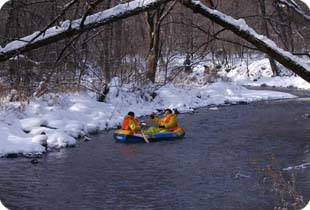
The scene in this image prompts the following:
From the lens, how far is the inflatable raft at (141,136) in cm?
1147

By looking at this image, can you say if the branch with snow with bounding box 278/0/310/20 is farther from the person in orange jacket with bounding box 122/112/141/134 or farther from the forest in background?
the person in orange jacket with bounding box 122/112/141/134

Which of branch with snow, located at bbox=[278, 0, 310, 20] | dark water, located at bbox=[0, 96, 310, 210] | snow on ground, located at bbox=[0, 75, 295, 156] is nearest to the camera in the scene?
branch with snow, located at bbox=[278, 0, 310, 20]

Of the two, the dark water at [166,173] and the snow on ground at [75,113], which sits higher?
the snow on ground at [75,113]

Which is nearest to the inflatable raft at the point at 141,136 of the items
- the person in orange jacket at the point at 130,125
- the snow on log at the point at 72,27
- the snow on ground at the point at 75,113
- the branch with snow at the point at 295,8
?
the person in orange jacket at the point at 130,125

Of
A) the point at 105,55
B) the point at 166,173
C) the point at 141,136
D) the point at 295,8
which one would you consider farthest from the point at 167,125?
the point at 295,8

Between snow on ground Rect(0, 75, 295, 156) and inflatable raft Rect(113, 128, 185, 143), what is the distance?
1128 millimetres

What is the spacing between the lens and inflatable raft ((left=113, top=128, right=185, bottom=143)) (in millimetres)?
11469

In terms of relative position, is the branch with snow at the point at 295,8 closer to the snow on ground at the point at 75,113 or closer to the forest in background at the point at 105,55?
the forest in background at the point at 105,55

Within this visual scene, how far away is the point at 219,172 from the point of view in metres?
8.37

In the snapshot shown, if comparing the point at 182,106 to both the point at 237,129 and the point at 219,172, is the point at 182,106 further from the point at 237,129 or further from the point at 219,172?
the point at 219,172

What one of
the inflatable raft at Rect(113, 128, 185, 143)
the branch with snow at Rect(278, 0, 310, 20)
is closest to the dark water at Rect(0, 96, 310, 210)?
the inflatable raft at Rect(113, 128, 185, 143)

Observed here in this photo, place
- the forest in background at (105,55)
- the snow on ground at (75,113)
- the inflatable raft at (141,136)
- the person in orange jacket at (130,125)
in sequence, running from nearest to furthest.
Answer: the forest in background at (105,55) < the snow on ground at (75,113) < the inflatable raft at (141,136) < the person in orange jacket at (130,125)

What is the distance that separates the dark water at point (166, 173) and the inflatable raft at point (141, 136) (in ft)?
0.75

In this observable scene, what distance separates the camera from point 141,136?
11.7 meters
